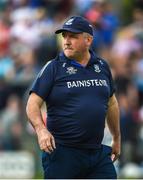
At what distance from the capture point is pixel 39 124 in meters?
7.79

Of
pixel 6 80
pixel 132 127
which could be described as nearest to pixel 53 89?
pixel 132 127

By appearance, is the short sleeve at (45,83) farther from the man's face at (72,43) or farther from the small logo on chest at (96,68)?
the small logo on chest at (96,68)

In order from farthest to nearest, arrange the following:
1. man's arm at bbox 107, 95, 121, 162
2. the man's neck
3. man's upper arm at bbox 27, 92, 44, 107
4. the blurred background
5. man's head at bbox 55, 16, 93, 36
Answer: the blurred background < man's arm at bbox 107, 95, 121, 162 < the man's neck < man's head at bbox 55, 16, 93, 36 < man's upper arm at bbox 27, 92, 44, 107

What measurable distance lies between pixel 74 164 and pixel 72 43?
1198 millimetres

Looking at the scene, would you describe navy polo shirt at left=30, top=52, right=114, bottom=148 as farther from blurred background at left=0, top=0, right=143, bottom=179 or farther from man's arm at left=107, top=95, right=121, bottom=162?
blurred background at left=0, top=0, right=143, bottom=179

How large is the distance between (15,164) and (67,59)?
666 centimetres

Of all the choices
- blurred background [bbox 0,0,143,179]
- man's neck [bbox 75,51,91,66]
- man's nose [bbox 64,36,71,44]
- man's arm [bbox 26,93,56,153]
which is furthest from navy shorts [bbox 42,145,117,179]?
blurred background [bbox 0,0,143,179]

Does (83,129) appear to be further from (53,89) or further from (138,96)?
(138,96)

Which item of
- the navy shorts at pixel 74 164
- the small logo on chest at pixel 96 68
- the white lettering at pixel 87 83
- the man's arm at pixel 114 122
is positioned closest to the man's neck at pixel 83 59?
the small logo on chest at pixel 96 68

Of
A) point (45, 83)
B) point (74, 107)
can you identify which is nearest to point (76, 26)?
point (45, 83)

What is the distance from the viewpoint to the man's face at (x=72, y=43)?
8070mm

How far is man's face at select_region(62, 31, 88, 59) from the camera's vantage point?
8.07 metres

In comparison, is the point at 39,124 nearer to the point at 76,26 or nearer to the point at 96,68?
the point at 96,68

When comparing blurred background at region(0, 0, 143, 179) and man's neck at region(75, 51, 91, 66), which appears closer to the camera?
man's neck at region(75, 51, 91, 66)
